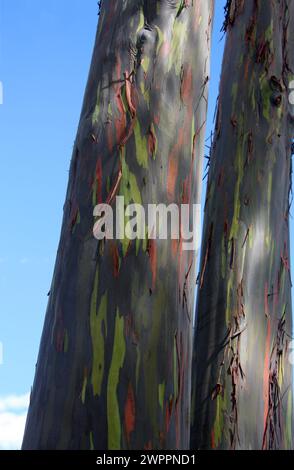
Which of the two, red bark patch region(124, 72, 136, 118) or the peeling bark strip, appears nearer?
the peeling bark strip

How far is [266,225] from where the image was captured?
3.40m

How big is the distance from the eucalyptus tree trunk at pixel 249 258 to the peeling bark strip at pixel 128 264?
43.1 inches

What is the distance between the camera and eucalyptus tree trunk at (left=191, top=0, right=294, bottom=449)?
10.4ft

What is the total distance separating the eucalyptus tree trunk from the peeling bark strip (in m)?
1.09

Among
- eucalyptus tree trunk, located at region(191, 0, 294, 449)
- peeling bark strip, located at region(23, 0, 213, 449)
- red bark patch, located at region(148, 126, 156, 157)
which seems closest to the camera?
peeling bark strip, located at region(23, 0, 213, 449)

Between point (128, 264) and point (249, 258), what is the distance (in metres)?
1.42

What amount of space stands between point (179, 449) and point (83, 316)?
17.5 inches

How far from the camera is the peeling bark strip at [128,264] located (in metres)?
1.91

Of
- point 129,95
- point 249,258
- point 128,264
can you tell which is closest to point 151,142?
point 129,95

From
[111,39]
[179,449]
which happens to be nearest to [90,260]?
[179,449]

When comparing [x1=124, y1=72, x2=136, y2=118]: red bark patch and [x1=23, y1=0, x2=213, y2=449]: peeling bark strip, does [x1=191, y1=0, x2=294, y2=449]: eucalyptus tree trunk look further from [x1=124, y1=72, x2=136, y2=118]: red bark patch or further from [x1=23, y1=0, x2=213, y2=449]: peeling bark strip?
[x1=124, y1=72, x2=136, y2=118]: red bark patch

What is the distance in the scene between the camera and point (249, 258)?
3.36 m

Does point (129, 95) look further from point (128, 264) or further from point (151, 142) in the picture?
point (128, 264)

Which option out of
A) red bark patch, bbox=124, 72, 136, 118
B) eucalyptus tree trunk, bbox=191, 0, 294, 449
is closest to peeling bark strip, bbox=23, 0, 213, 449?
red bark patch, bbox=124, 72, 136, 118
